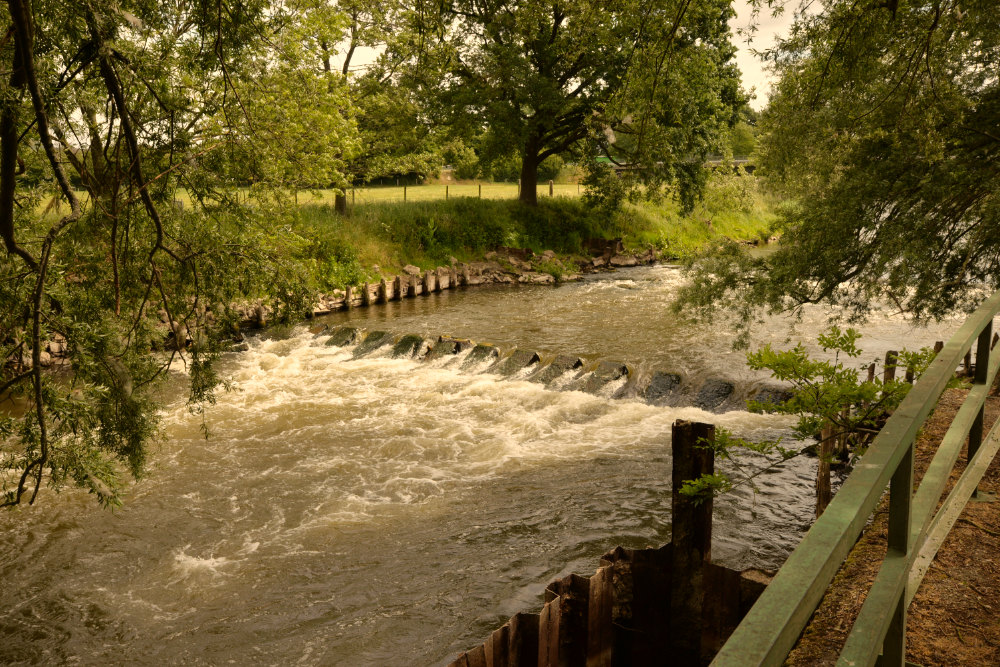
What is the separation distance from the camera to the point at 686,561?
6.82 metres

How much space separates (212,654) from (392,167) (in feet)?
79.6

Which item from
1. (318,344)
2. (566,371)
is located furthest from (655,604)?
(318,344)

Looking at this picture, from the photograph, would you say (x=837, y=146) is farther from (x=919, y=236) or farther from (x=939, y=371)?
(x=939, y=371)

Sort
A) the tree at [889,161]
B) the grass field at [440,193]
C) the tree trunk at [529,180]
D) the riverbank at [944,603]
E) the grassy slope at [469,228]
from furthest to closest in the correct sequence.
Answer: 1. the grass field at [440,193]
2. the tree trunk at [529,180]
3. the grassy slope at [469,228]
4. the tree at [889,161]
5. the riverbank at [944,603]

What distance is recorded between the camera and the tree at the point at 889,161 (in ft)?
33.3

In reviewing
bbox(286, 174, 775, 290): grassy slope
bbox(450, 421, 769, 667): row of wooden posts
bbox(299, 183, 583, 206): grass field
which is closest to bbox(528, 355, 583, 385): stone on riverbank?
bbox(286, 174, 775, 290): grassy slope

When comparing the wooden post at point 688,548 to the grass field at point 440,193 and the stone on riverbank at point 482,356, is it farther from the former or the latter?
the grass field at point 440,193

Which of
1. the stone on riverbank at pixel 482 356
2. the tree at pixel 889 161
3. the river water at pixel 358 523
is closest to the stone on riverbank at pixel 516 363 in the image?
the stone on riverbank at pixel 482 356

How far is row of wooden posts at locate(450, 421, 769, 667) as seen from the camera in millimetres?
5951

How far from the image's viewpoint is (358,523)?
31.9 feet

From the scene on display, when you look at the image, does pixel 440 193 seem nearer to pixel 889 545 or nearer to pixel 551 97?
pixel 551 97

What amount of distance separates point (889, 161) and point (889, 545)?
1169 cm

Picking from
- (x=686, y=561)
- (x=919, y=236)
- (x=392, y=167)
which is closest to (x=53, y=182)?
(x=686, y=561)

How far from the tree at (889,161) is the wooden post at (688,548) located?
5.61m
